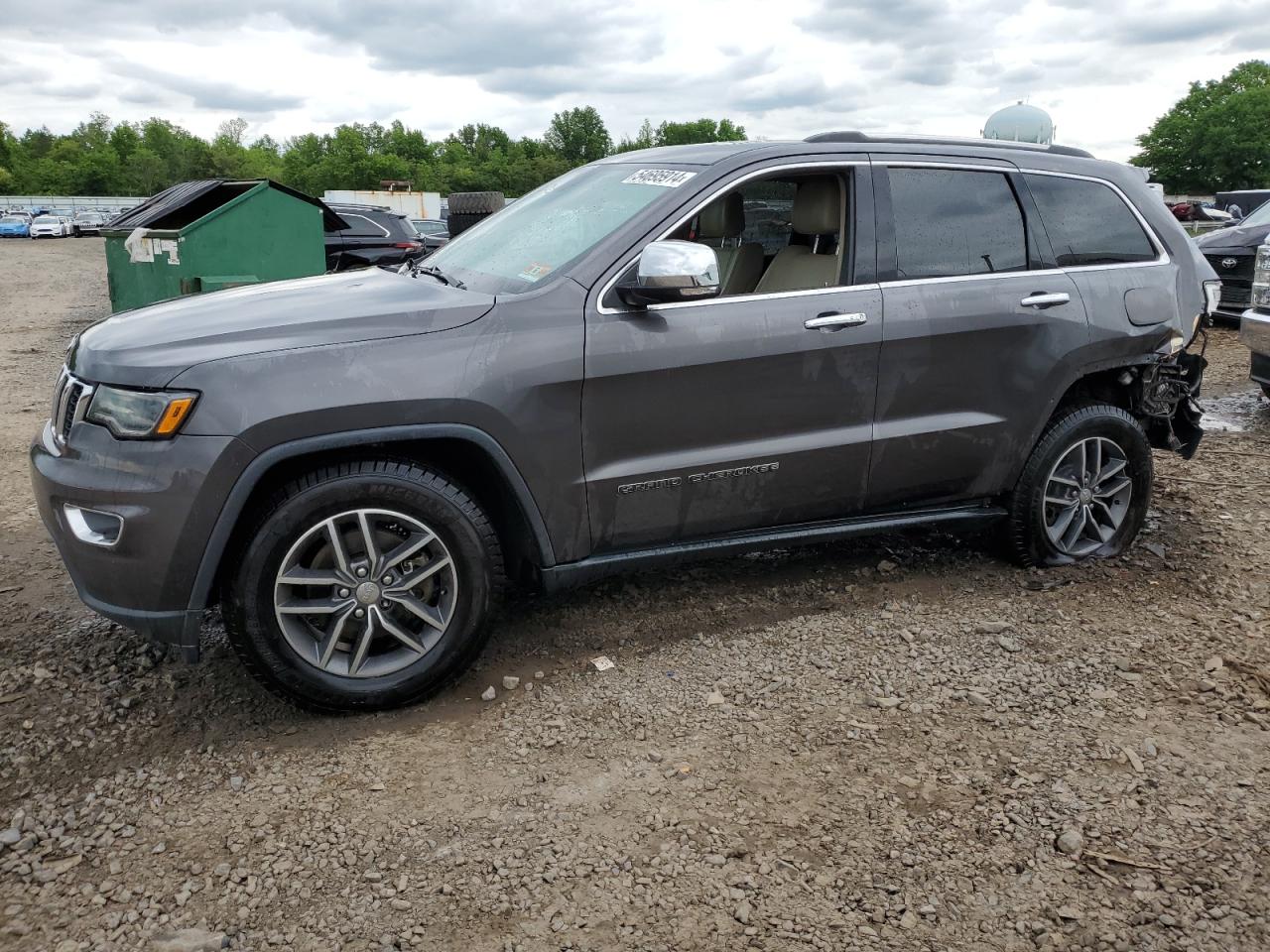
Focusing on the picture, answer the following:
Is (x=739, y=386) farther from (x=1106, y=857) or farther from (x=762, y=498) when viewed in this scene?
(x=1106, y=857)

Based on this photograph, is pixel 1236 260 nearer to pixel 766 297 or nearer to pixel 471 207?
pixel 471 207

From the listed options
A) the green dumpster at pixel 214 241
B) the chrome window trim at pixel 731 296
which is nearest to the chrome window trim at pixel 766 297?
the chrome window trim at pixel 731 296

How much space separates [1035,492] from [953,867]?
86.8 inches

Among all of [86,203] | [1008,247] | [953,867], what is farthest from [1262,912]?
[86,203]

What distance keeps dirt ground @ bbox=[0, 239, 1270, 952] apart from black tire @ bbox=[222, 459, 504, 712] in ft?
0.49

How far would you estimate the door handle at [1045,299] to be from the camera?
168 inches

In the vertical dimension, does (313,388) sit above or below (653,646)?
above

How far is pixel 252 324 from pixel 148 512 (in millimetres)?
663

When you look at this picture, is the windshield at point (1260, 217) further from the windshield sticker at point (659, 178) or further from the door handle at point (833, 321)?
the windshield sticker at point (659, 178)

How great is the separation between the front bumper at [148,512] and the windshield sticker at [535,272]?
118cm

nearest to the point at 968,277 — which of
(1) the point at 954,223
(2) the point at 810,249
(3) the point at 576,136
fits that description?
(1) the point at 954,223

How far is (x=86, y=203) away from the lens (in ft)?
226

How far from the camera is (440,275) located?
409 cm

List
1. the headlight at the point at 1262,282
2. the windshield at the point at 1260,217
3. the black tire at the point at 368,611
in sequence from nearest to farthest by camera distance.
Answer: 1. the black tire at the point at 368,611
2. the headlight at the point at 1262,282
3. the windshield at the point at 1260,217
